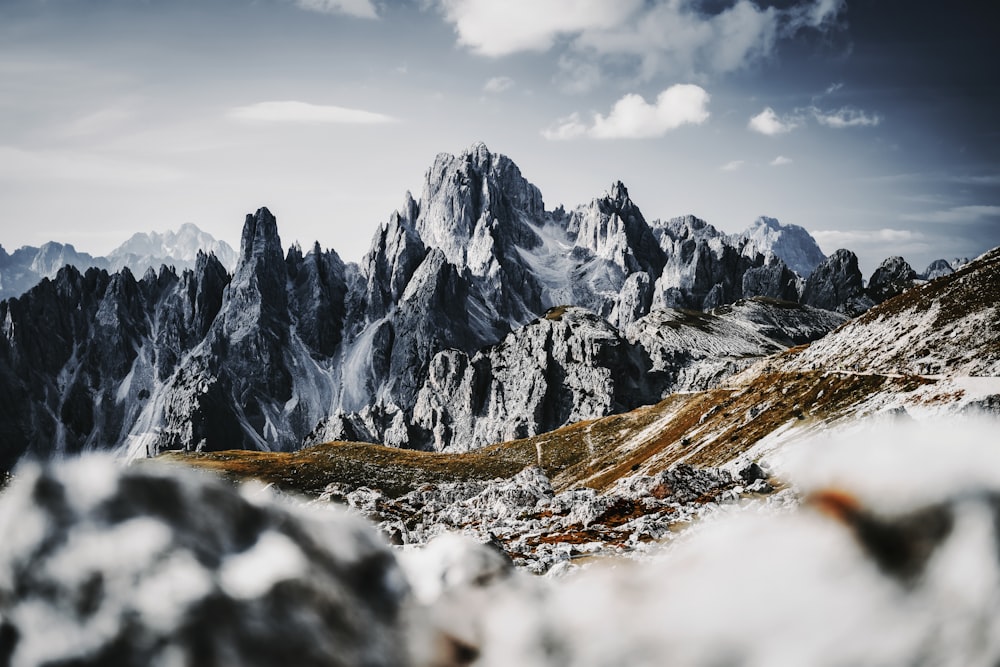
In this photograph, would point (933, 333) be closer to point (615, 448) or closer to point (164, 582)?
point (615, 448)

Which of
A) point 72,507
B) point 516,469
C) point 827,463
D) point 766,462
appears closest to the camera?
point 72,507

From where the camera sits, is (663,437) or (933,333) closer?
(933,333)

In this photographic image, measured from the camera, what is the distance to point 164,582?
14.9 feet

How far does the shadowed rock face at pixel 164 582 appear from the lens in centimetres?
425

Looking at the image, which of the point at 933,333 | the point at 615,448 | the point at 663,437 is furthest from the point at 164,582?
the point at 615,448

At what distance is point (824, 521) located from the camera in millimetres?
5410

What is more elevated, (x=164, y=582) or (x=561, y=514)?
(x=164, y=582)

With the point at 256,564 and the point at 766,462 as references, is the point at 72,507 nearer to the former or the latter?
the point at 256,564

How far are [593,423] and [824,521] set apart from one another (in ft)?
516

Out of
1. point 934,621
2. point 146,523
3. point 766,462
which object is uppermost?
point 146,523

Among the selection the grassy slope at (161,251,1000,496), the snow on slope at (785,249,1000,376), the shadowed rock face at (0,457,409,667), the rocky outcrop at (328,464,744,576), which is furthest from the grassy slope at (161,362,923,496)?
the shadowed rock face at (0,457,409,667)

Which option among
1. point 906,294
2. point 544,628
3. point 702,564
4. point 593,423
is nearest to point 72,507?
point 544,628

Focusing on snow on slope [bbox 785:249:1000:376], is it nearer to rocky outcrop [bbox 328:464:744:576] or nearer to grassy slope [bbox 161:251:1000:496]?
grassy slope [bbox 161:251:1000:496]

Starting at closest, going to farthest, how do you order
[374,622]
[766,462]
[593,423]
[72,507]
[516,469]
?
[72,507] → [374,622] → [766,462] → [516,469] → [593,423]
